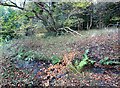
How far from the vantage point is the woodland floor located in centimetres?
282

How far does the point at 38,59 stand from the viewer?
3.04 meters

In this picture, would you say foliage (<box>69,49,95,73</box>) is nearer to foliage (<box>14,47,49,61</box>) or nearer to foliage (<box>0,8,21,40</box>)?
foliage (<box>14,47,49,61</box>)

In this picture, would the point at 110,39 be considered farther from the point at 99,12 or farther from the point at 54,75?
the point at 54,75

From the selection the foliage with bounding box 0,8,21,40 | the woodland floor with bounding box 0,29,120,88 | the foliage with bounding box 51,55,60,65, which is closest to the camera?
the woodland floor with bounding box 0,29,120,88

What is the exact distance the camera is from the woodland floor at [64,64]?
282 centimetres

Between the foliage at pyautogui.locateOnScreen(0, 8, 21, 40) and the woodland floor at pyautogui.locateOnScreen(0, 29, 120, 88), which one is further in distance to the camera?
the foliage at pyautogui.locateOnScreen(0, 8, 21, 40)

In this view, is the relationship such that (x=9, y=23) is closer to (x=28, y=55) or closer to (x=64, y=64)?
(x=28, y=55)

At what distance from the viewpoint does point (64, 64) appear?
2928mm

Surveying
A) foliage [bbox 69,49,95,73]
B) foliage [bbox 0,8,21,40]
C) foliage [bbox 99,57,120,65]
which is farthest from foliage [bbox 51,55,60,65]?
foliage [bbox 0,8,21,40]

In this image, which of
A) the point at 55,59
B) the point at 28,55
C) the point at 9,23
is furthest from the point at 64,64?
the point at 9,23

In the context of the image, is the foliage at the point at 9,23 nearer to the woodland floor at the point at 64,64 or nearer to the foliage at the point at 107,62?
the woodland floor at the point at 64,64

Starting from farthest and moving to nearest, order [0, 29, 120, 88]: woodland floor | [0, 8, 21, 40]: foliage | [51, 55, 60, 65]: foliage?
[0, 8, 21, 40]: foliage → [51, 55, 60, 65]: foliage → [0, 29, 120, 88]: woodland floor

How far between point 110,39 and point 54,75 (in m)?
0.95

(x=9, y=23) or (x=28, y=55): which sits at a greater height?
(x=9, y=23)
